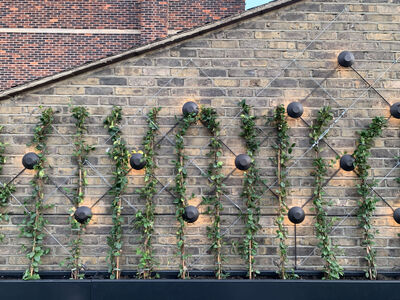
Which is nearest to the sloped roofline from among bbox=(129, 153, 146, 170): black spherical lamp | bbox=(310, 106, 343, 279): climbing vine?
bbox=(129, 153, 146, 170): black spherical lamp

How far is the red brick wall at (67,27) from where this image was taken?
360 inches

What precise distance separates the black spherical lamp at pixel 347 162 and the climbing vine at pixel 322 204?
12 centimetres

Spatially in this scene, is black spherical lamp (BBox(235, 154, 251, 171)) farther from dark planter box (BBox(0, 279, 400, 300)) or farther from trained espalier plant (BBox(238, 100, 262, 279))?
dark planter box (BBox(0, 279, 400, 300))

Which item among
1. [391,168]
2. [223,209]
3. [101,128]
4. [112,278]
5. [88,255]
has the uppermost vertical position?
[101,128]

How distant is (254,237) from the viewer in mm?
3320

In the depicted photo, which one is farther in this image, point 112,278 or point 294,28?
point 294,28

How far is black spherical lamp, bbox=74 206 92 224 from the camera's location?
3.21 meters

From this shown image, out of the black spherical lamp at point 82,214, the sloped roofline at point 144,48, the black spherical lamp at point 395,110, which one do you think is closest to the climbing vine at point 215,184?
the sloped roofline at point 144,48

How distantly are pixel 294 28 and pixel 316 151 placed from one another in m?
1.21

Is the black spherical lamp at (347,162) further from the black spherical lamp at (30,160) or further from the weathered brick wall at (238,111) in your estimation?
the black spherical lamp at (30,160)

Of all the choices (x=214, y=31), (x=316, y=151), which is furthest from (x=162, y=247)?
(x=214, y=31)

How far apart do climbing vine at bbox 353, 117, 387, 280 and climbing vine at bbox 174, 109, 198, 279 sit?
5.17 feet

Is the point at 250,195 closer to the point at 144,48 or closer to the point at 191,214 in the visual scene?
the point at 191,214

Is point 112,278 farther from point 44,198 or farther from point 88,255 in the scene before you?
point 44,198
